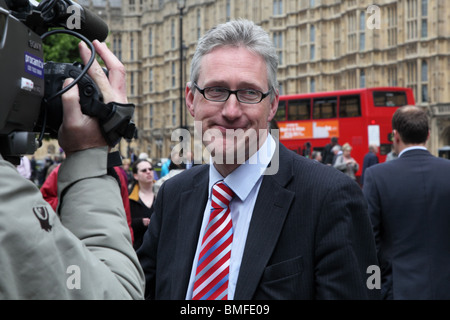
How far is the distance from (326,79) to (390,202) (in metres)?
32.7

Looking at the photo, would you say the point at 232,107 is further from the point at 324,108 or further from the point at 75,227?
the point at 324,108

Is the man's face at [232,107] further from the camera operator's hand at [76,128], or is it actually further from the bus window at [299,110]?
the bus window at [299,110]

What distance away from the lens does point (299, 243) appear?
6.30 feet

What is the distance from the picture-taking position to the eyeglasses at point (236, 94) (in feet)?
6.73

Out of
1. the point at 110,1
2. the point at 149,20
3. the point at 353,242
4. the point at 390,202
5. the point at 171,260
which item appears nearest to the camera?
the point at 353,242

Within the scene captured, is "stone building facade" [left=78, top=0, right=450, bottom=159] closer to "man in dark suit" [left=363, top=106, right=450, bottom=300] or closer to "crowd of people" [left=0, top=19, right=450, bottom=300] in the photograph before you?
"man in dark suit" [left=363, top=106, right=450, bottom=300]

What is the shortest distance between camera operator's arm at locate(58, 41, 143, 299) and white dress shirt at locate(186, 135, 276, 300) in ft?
2.06

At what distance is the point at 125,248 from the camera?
1.34 meters

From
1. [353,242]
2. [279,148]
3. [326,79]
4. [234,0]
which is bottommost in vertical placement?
[353,242]

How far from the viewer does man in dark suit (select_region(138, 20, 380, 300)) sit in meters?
1.88

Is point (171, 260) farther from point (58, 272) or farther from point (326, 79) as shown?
point (326, 79)

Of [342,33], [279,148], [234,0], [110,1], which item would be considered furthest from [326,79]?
[279,148]

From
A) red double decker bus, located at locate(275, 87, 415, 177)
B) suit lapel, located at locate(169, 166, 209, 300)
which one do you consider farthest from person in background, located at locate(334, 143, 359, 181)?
red double decker bus, located at locate(275, 87, 415, 177)

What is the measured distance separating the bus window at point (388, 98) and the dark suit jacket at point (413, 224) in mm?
18607
